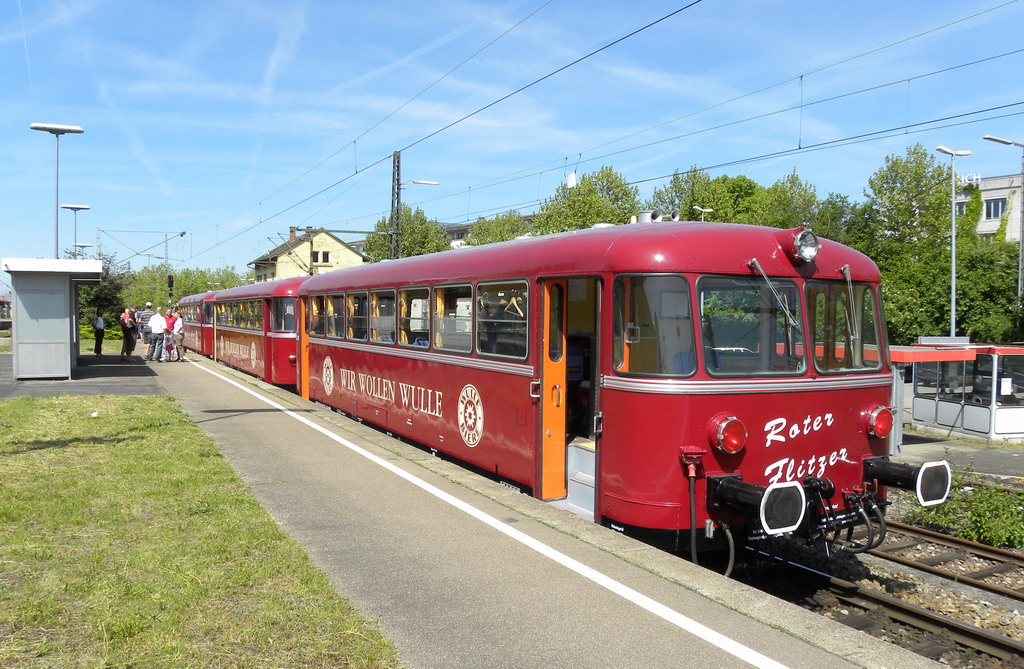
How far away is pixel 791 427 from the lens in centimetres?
651

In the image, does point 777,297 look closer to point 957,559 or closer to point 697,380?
point 697,380

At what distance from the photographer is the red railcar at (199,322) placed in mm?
30766

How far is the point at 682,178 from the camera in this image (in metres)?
51.8

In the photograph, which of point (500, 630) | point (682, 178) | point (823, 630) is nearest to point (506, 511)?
point (500, 630)

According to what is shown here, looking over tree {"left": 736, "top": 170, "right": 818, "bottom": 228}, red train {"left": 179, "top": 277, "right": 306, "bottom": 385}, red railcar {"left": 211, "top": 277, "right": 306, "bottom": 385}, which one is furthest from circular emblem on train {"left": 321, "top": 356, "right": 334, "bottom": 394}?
tree {"left": 736, "top": 170, "right": 818, "bottom": 228}

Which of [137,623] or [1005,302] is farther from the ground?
[1005,302]

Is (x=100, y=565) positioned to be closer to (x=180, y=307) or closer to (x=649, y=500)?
(x=649, y=500)

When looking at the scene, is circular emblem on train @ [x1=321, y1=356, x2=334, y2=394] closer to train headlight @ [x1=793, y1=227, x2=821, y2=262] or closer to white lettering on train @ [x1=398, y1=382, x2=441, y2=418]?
white lettering on train @ [x1=398, y1=382, x2=441, y2=418]

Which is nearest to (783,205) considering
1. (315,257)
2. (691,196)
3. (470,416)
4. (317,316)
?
(691,196)

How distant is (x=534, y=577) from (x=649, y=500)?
3.85ft

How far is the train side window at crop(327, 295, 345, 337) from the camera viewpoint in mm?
13922

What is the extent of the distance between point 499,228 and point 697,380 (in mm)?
75853

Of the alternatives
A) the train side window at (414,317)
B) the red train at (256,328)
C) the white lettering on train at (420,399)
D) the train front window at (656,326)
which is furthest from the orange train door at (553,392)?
the red train at (256,328)

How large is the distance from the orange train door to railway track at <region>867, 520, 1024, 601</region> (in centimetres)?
323
